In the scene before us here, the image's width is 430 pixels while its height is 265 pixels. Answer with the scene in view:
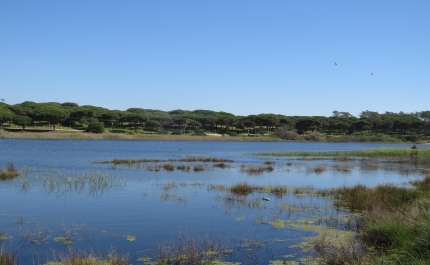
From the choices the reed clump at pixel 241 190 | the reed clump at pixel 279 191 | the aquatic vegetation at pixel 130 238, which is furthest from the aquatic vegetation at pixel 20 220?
the reed clump at pixel 279 191

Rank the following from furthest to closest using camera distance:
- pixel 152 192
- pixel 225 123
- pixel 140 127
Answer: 1. pixel 225 123
2. pixel 140 127
3. pixel 152 192

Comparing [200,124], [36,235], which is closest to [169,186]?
[36,235]

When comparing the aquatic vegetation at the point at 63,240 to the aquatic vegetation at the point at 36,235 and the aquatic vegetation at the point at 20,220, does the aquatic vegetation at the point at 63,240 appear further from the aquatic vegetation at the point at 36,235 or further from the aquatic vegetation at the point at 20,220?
the aquatic vegetation at the point at 20,220

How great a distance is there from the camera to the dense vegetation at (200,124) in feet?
348

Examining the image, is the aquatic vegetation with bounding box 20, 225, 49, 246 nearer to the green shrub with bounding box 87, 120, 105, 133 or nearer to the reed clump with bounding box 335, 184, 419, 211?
the reed clump with bounding box 335, 184, 419, 211

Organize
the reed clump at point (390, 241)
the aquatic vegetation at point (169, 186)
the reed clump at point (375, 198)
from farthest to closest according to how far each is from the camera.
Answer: the aquatic vegetation at point (169, 186)
the reed clump at point (375, 198)
the reed clump at point (390, 241)

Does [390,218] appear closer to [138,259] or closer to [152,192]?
[138,259]

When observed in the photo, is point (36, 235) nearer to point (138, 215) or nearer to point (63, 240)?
point (63, 240)

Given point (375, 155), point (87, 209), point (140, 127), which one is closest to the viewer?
point (87, 209)

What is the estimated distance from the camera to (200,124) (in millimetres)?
133500

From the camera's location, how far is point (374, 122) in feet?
496

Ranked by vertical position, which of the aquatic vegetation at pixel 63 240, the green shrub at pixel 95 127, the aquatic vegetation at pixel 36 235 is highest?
the green shrub at pixel 95 127

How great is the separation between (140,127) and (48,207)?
357ft

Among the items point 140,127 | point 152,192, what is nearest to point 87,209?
point 152,192
